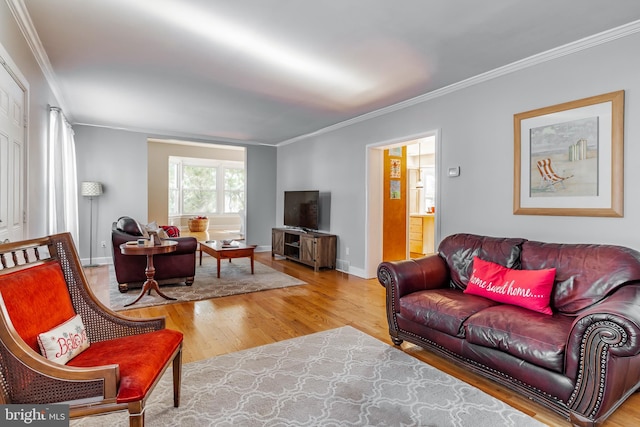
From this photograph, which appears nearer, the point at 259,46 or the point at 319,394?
the point at 319,394

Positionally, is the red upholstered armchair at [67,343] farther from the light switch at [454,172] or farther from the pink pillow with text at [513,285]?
the light switch at [454,172]

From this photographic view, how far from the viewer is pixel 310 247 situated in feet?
19.7

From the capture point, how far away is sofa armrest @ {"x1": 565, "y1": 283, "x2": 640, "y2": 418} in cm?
165

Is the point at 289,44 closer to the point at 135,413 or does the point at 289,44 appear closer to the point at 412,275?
the point at 412,275

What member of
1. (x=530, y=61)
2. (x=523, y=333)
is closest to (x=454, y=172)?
(x=530, y=61)

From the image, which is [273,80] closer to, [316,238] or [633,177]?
[316,238]

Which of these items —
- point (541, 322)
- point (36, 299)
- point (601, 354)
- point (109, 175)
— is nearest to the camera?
point (36, 299)

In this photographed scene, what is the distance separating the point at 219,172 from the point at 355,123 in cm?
691

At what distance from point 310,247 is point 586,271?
4.18m

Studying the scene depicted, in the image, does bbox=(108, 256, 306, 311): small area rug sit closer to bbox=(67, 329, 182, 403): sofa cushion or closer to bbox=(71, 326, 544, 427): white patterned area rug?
bbox=(71, 326, 544, 427): white patterned area rug

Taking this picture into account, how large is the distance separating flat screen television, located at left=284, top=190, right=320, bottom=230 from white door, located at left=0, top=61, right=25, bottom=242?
420 cm

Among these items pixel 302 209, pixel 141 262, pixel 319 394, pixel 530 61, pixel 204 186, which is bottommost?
pixel 319 394

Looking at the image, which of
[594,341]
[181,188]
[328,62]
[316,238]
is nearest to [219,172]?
[181,188]
